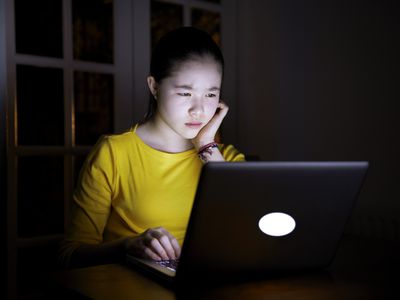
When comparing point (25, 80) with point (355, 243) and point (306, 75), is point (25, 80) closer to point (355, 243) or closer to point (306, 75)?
point (306, 75)

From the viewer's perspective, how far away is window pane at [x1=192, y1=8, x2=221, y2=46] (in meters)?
2.86

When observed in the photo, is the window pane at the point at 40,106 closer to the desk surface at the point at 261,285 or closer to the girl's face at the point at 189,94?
the girl's face at the point at 189,94

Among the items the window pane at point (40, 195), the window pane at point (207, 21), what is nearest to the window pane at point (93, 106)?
the window pane at point (40, 195)

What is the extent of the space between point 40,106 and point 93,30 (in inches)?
18.5

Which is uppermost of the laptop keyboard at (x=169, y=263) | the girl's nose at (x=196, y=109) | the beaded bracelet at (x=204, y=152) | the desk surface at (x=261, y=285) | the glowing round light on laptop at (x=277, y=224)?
the girl's nose at (x=196, y=109)

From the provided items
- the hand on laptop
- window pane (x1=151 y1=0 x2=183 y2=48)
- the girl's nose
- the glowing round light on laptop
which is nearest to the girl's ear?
the girl's nose

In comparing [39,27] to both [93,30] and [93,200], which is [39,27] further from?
[93,200]

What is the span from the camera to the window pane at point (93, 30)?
2508mm

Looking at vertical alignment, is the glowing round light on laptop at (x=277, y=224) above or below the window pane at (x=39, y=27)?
below

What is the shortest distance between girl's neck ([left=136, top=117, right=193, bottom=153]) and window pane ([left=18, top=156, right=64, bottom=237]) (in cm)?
95

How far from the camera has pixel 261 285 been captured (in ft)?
3.34

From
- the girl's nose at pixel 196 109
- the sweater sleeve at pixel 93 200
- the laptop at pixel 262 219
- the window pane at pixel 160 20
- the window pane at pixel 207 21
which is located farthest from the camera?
the window pane at pixel 207 21

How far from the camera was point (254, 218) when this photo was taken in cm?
99

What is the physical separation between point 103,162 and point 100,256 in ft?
0.99
